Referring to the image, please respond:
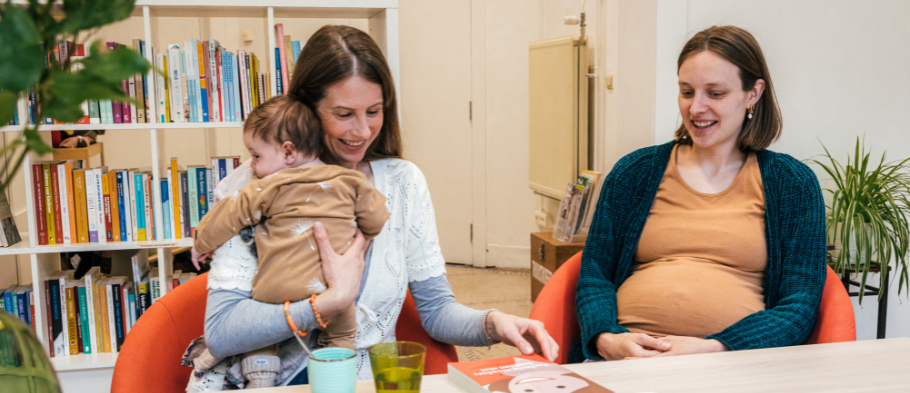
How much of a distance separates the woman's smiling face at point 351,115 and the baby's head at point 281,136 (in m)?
0.04

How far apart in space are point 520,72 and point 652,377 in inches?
161

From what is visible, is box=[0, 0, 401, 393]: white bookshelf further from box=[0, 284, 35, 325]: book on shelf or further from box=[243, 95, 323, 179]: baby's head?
box=[243, 95, 323, 179]: baby's head

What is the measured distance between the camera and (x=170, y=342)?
1.37 metres

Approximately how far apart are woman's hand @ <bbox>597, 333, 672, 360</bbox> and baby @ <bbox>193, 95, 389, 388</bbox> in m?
0.65

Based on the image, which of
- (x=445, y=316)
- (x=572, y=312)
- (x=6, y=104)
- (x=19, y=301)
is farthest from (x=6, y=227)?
(x=6, y=104)

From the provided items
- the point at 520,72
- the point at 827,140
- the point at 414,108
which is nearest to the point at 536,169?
the point at 520,72

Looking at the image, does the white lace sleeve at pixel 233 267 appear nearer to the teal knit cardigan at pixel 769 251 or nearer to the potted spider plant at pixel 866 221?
the teal knit cardigan at pixel 769 251

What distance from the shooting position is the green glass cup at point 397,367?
89cm

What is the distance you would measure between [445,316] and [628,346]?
0.46 meters

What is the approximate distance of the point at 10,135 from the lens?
9.55 ft

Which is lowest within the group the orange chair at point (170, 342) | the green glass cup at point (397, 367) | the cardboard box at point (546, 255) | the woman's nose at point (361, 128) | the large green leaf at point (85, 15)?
the cardboard box at point (546, 255)

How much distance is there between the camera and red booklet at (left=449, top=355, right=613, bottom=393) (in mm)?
988

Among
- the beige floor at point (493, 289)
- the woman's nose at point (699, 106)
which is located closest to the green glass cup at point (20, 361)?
the woman's nose at point (699, 106)

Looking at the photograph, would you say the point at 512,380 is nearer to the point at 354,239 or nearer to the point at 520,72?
the point at 354,239
